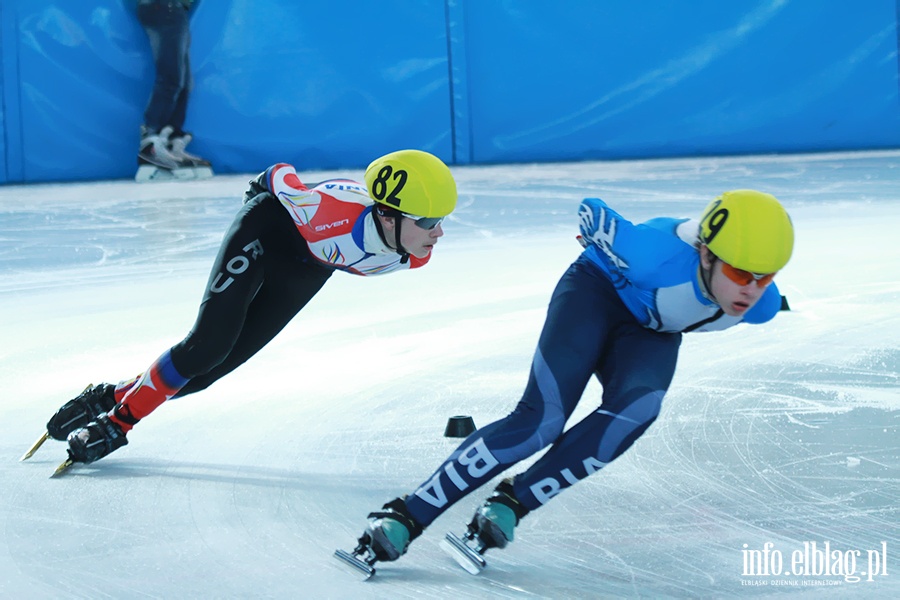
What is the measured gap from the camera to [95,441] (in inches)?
120

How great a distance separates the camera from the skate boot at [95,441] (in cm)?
303

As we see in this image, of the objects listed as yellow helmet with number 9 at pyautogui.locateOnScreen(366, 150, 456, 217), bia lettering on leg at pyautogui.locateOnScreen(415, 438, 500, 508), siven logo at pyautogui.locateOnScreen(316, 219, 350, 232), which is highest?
yellow helmet with number 9 at pyautogui.locateOnScreen(366, 150, 456, 217)

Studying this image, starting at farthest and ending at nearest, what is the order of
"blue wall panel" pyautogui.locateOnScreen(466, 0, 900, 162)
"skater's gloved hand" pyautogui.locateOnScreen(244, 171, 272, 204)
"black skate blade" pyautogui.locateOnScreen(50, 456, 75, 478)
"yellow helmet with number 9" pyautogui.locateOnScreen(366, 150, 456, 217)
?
"blue wall panel" pyautogui.locateOnScreen(466, 0, 900, 162) → "skater's gloved hand" pyautogui.locateOnScreen(244, 171, 272, 204) → "black skate blade" pyautogui.locateOnScreen(50, 456, 75, 478) → "yellow helmet with number 9" pyautogui.locateOnScreen(366, 150, 456, 217)

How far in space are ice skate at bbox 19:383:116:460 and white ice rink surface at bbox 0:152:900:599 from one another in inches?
1.9

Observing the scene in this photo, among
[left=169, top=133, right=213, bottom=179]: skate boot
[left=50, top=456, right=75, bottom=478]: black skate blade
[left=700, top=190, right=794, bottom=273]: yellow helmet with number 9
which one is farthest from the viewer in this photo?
[left=169, top=133, right=213, bottom=179]: skate boot

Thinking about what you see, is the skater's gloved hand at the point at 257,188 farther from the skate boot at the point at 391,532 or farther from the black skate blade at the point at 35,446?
the skate boot at the point at 391,532

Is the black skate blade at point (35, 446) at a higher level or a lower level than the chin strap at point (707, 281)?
lower

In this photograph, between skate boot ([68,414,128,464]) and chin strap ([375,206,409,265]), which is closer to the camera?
chin strap ([375,206,409,265])

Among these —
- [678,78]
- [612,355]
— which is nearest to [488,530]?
[612,355]

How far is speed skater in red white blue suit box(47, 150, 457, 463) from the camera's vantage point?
108 inches

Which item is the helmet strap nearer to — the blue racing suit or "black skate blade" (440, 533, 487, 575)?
the blue racing suit

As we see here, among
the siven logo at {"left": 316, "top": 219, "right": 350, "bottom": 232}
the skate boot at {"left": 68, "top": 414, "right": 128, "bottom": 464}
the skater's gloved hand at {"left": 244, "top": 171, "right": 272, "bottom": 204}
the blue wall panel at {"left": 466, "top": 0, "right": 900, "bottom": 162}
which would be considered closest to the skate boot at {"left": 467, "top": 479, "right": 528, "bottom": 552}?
the siven logo at {"left": 316, "top": 219, "right": 350, "bottom": 232}

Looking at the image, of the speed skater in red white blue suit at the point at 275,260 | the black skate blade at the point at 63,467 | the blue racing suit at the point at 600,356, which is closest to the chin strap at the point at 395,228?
the speed skater in red white blue suit at the point at 275,260

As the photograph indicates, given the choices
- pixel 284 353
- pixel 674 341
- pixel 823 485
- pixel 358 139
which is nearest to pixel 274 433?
pixel 284 353
